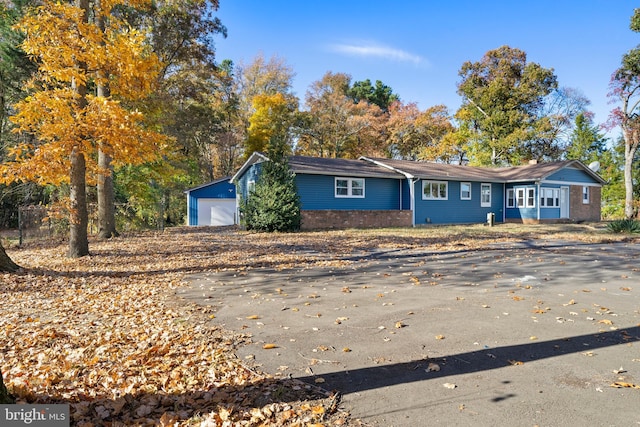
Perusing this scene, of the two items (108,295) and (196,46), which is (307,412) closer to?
(108,295)

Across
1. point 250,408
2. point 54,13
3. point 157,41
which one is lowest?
point 250,408

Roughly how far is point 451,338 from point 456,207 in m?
23.1

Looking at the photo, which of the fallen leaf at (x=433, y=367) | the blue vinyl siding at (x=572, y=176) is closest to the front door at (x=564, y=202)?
the blue vinyl siding at (x=572, y=176)

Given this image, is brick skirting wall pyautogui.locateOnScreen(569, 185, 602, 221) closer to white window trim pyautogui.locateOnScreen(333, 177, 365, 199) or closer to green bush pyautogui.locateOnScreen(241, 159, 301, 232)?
white window trim pyautogui.locateOnScreen(333, 177, 365, 199)

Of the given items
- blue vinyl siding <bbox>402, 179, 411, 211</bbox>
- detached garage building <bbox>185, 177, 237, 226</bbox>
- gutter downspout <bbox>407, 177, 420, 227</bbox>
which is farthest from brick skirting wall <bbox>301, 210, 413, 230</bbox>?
detached garage building <bbox>185, 177, 237, 226</bbox>

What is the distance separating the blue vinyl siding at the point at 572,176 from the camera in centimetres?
2755

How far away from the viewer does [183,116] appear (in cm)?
2838

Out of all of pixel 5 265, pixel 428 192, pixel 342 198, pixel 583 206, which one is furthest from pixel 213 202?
pixel 583 206

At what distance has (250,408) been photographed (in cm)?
299

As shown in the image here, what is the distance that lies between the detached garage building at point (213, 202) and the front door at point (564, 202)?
2304cm

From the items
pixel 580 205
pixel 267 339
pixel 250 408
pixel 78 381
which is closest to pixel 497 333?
pixel 267 339

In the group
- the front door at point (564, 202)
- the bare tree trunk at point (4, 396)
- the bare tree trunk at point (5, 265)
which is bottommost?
the bare tree trunk at point (4, 396)

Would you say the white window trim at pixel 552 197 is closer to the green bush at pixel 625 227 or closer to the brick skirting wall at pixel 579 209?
the brick skirting wall at pixel 579 209

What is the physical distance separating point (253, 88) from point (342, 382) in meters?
40.2
